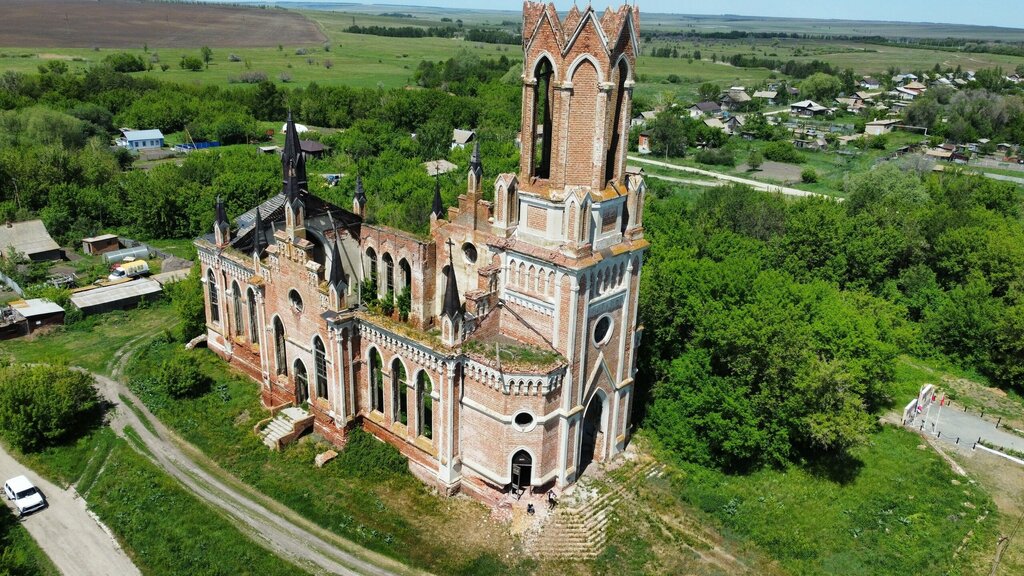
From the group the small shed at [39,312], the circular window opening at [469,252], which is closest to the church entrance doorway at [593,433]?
the circular window opening at [469,252]

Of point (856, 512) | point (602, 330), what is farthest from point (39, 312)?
point (856, 512)

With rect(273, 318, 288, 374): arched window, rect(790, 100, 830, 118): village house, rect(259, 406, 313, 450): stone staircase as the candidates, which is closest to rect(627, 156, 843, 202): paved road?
rect(790, 100, 830, 118): village house

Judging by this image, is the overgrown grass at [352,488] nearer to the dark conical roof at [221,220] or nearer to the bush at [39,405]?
the bush at [39,405]

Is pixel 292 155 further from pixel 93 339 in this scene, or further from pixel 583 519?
pixel 583 519

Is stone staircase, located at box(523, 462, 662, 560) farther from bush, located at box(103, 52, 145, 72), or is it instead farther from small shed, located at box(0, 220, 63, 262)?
bush, located at box(103, 52, 145, 72)

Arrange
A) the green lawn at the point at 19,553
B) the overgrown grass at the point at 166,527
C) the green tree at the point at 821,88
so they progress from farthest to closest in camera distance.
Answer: the green tree at the point at 821,88
the overgrown grass at the point at 166,527
the green lawn at the point at 19,553

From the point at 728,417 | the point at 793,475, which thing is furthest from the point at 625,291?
the point at 793,475
